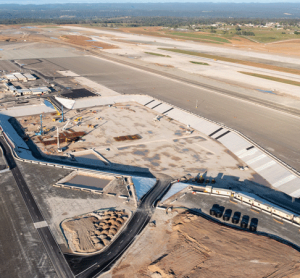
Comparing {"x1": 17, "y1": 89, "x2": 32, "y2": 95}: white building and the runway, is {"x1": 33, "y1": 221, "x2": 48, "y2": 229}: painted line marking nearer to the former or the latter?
the runway

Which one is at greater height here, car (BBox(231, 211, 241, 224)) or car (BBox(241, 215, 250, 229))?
car (BBox(231, 211, 241, 224))

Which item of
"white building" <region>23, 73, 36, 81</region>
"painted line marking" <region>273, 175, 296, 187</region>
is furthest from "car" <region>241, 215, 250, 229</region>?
"white building" <region>23, 73, 36, 81</region>

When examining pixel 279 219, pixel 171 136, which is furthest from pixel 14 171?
pixel 279 219

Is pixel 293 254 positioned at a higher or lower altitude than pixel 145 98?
lower

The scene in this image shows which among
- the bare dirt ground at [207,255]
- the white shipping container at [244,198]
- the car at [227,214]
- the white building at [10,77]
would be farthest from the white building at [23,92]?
the car at [227,214]

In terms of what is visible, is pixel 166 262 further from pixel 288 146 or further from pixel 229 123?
pixel 229 123

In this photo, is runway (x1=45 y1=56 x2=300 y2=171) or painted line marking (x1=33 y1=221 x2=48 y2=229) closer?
painted line marking (x1=33 y1=221 x2=48 y2=229)

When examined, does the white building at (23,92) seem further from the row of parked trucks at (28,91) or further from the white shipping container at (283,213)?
the white shipping container at (283,213)

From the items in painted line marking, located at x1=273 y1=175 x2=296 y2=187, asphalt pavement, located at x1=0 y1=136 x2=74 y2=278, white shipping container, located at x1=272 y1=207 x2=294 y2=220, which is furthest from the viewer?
painted line marking, located at x1=273 y1=175 x2=296 y2=187
